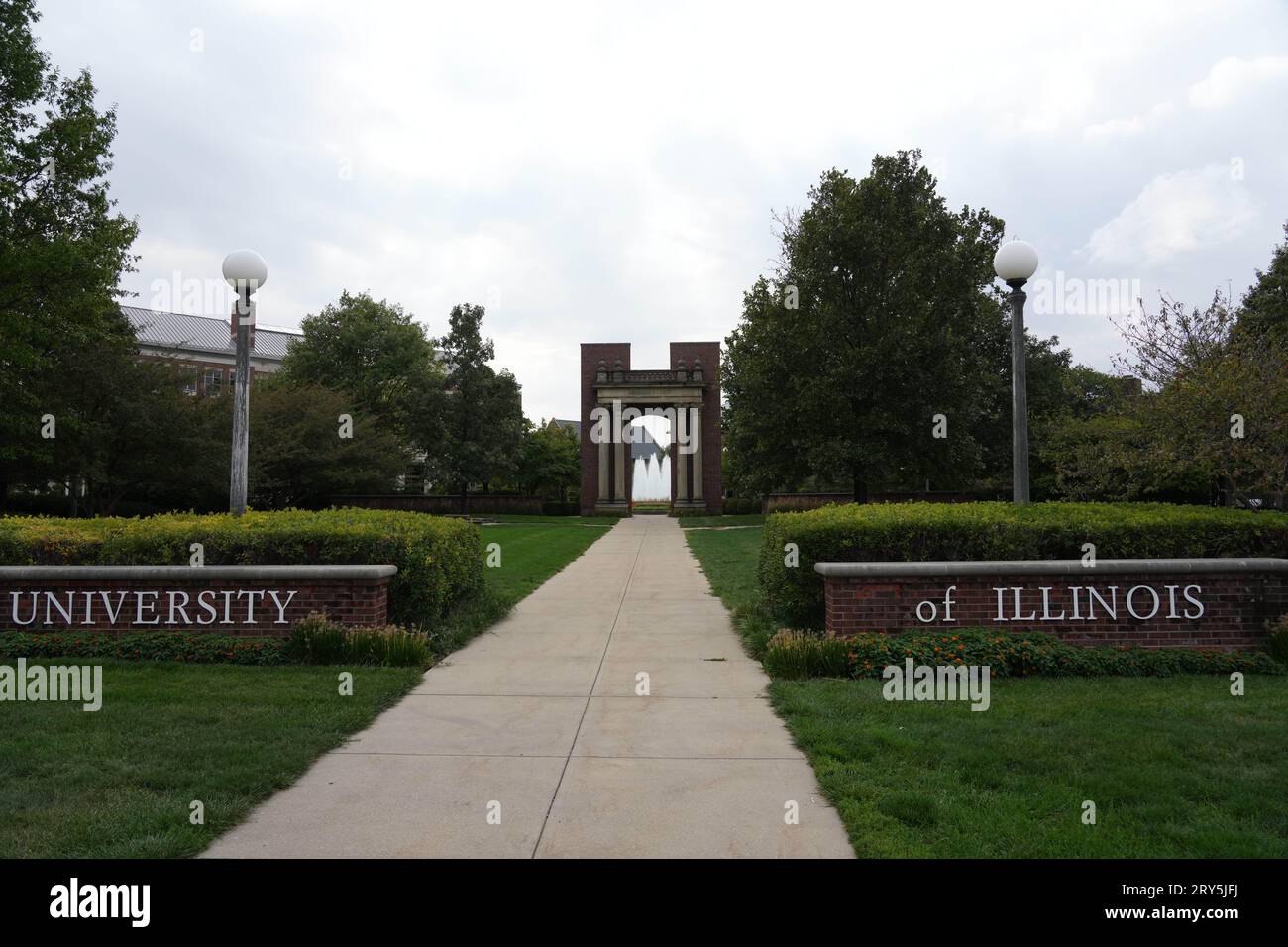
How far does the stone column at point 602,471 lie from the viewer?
162 ft

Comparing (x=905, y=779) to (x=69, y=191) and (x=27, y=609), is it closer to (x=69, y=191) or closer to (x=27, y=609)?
(x=27, y=609)

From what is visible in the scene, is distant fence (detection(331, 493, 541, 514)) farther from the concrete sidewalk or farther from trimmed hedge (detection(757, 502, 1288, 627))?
trimmed hedge (detection(757, 502, 1288, 627))

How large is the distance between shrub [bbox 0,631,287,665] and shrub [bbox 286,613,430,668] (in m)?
0.18

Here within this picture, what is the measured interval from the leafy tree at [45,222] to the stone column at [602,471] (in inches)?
1171

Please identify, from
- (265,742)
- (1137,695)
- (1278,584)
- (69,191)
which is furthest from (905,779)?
(69,191)

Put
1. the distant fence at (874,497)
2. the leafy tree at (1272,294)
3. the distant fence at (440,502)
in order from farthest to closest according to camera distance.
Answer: the distant fence at (440,502) < the distant fence at (874,497) < the leafy tree at (1272,294)

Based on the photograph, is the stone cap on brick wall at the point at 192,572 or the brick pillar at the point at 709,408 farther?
the brick pillar at the point at 709,408

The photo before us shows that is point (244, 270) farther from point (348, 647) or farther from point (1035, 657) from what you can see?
point (1035, 657)

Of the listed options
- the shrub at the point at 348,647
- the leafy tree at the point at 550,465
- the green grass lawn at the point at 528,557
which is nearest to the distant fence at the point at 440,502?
the leafy tree at the point at 550,465

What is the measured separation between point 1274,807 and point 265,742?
222 inches

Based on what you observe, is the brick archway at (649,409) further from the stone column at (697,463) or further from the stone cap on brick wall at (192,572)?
the stone cap on brick wall at (192,572)

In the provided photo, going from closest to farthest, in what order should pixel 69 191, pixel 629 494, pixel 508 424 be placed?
1. pixel 69 191
2. pixel 508 424
3. pixel 629 494

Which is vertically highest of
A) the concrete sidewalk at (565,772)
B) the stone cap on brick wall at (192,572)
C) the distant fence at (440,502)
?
the distant fence at (440,502)

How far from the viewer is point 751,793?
14.7ft
